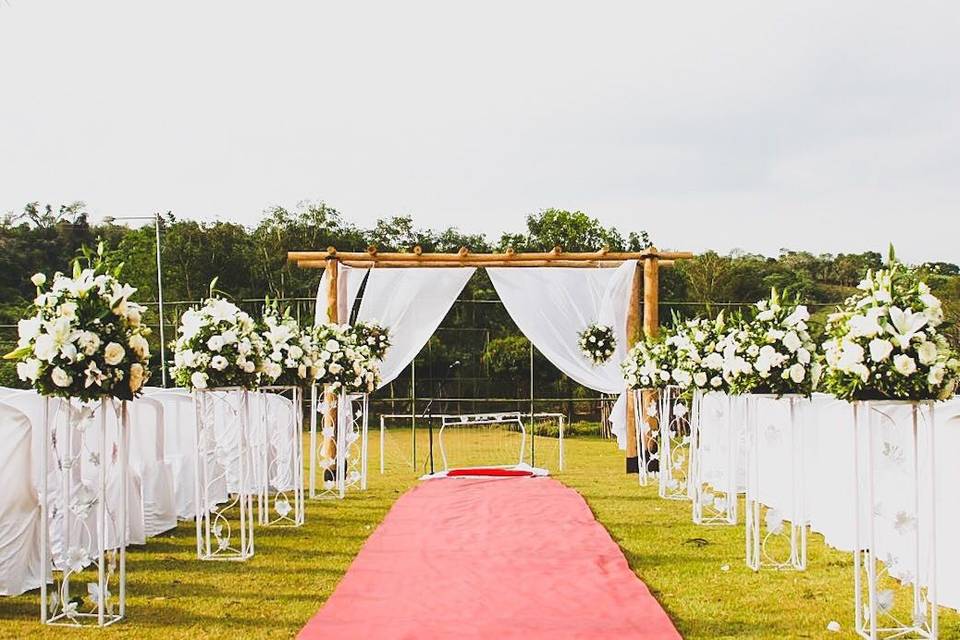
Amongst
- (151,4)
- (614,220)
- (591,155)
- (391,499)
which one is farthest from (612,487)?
(614,220)

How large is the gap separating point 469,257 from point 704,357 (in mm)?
5661

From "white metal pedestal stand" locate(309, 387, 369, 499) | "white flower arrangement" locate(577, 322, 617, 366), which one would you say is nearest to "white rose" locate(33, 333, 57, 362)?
"white metal pedestal stand" locate(309, 387, 369, 499)

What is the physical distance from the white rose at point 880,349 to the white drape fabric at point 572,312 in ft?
29.1

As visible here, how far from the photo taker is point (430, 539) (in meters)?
7.75

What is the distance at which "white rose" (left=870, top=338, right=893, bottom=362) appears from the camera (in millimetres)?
4379

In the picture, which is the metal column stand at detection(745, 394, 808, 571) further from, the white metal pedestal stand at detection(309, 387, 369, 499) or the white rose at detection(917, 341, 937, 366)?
the white metal pedestal stand at detection(309, 387, 369, 499)

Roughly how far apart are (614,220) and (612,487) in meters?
18.6

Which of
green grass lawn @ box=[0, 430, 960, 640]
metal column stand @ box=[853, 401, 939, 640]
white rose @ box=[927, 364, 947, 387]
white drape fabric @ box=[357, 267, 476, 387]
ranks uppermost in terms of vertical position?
white drape fabric @ box=[357, 267, 476, 387]

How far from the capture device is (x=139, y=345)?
514 cm

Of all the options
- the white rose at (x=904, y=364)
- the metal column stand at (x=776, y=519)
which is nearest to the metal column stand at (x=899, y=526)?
the white rose at (x=904, y=364)

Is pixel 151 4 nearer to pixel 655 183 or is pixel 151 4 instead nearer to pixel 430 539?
pixel 430 539

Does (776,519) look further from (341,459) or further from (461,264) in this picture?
(461,264)

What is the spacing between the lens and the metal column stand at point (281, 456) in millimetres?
9016

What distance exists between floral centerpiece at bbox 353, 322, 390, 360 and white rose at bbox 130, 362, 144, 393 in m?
7.45
